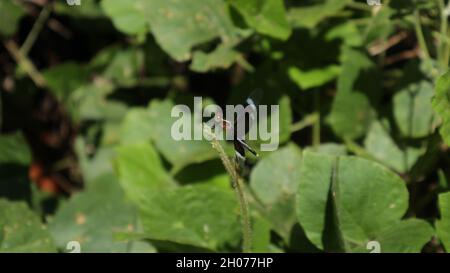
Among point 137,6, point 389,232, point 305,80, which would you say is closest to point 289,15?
point 305,80

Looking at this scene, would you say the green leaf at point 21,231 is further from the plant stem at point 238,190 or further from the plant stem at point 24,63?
the plant stem at point 24,63

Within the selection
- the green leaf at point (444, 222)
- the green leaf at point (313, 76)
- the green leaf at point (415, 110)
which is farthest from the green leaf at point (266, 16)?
the green leaf at point (444, 222)

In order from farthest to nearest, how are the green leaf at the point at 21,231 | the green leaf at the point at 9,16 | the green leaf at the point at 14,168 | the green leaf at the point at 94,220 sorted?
1. the green leaf at the point at 9,16
2. the green leaf at the point at 14,168
3. the green leaf at the point at 94,220
4. the green leaf at the point at 21,231

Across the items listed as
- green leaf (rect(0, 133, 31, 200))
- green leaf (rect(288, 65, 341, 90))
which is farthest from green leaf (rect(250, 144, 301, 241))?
green leaf (rect(0, 133, 31, 200))

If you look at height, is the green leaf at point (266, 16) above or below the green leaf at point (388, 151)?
above

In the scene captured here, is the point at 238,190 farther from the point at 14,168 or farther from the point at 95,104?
the point at 95,104

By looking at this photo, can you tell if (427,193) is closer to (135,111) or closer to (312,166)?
(312,166)
